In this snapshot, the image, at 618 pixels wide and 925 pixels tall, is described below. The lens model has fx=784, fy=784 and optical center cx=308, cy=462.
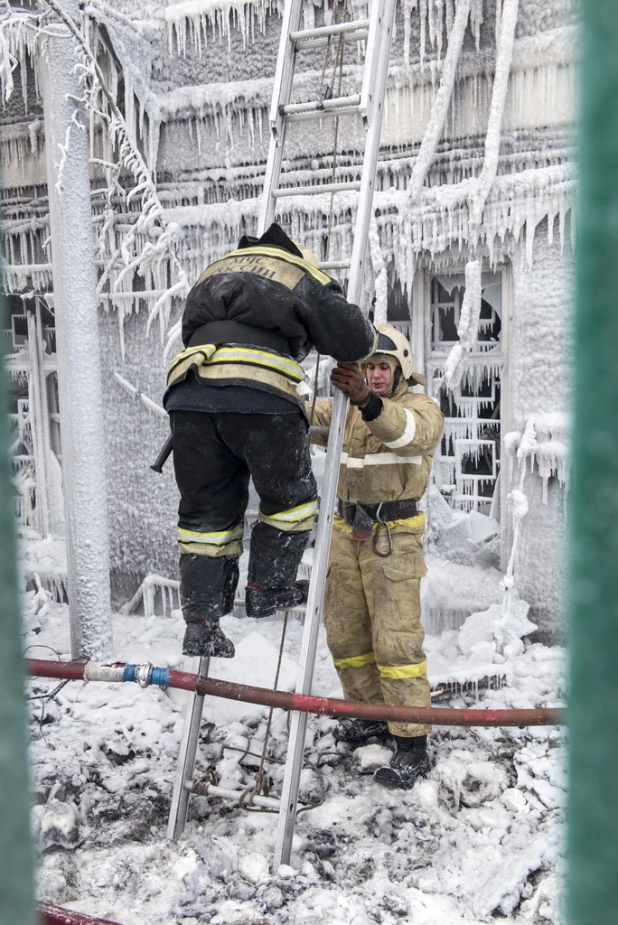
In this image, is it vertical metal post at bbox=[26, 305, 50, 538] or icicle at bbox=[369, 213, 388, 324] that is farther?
vertical metal post at bbox=[26, 305, 50, 538]

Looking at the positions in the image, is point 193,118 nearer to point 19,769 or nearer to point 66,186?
point 66,186

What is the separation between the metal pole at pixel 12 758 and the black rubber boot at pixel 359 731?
11.8 ft

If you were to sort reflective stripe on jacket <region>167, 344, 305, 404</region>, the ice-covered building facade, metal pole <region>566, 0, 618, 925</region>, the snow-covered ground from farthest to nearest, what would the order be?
the ice-covered building facade < the snow-covered ground < reflective stripe on jacket <region>167, 344, 305, 404</region> < metal pole <region>566, 0, 618, 925</region>

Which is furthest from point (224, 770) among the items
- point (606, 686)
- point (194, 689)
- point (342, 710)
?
point (606, 686)

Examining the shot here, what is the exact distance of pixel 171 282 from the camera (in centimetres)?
545

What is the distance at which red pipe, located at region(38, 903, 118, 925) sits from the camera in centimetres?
198

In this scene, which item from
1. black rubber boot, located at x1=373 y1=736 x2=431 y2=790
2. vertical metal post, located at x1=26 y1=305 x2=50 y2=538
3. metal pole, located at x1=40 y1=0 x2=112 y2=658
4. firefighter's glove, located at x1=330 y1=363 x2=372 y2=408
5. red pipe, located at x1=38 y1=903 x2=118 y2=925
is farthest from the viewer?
vertical metal post, located at x1=26 y1=305 x2=50 y2=538

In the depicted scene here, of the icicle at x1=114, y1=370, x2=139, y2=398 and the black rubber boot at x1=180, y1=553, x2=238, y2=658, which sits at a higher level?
the icicle at x1=114, y1=370, x2=139, y2=398

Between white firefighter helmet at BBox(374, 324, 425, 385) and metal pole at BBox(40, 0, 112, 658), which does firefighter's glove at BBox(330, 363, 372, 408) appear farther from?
metal pole at BBox(40, 0, 112, 658)

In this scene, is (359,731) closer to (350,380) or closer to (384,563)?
(384,563)

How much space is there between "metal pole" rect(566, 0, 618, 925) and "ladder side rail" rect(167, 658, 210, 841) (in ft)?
8.89

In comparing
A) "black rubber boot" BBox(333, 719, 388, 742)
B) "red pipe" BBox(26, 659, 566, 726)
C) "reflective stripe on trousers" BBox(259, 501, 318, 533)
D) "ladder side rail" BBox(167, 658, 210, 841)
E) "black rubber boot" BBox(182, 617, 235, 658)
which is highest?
"reflective stripe on trousers" BBox(259, 501, 318, 533)

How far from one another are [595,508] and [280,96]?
308cm

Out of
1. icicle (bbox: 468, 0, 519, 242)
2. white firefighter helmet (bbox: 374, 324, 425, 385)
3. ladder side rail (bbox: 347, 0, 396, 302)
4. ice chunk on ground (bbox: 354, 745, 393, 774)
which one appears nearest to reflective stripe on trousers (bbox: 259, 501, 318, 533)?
ladder side rail (bbox: 347, 0, 396, 302)
